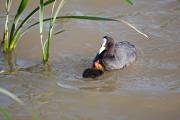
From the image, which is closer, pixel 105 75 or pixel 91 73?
pixel 91 73

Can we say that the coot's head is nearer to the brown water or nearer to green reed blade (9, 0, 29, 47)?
the brown water

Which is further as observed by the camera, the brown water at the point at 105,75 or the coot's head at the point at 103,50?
the coot's head at the point at 103,50

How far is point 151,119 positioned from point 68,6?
13.4ft

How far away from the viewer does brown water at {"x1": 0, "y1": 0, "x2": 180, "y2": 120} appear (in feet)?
18.8

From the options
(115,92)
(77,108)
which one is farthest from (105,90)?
(77,108)

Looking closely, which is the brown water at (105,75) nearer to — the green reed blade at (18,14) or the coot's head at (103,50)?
the coot's head at (103,50)

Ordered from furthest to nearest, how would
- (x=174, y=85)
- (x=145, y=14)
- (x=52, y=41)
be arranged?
(x=145, y=14) → (x=52, y=41) → (x=174, y=85)

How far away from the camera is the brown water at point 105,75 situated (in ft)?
18.8

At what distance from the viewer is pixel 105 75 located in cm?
686

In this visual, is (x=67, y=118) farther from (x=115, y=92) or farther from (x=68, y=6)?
(x=68, y=6)

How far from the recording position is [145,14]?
8688mm

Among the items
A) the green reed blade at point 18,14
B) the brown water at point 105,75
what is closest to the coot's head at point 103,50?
the brown water at point 105,75

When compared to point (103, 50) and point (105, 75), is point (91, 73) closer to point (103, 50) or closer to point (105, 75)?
point (105, 75)

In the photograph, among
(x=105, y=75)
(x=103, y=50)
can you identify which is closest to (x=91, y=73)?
(x=105, y=75)
